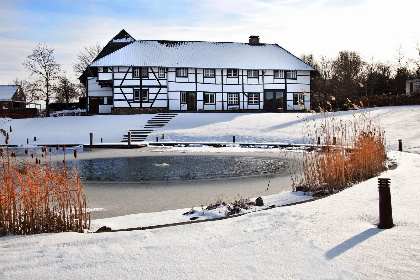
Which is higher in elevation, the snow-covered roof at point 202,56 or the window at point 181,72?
the snow-covered roof at point 202,56

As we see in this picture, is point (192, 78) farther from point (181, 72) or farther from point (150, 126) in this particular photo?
point (150, 126)

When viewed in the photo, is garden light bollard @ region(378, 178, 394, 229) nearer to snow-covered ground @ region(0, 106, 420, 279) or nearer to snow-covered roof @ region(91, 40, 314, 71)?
snow-covered ground @ region(0, 106, 420, 279)

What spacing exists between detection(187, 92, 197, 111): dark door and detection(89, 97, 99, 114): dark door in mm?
10006

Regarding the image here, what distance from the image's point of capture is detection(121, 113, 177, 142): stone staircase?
1119 inches

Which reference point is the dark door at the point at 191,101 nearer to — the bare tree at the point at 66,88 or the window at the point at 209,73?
the window at the point at 209,73

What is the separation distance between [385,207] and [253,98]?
3753 centimetres

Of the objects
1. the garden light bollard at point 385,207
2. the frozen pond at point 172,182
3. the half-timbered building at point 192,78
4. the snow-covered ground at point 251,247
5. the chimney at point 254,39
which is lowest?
the frozen pond at point 172,182

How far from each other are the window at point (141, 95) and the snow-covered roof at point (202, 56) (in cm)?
262

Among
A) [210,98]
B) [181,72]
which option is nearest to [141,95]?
[181,72]

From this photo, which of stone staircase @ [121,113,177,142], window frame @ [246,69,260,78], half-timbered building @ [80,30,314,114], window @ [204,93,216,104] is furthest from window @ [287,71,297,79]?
stone staircase @ [121,113,177,142]

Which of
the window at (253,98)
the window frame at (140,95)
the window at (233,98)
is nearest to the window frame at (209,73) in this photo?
the window at (233,98)

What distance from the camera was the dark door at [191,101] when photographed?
132ft

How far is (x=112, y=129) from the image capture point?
32094 mm

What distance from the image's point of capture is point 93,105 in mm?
42406
